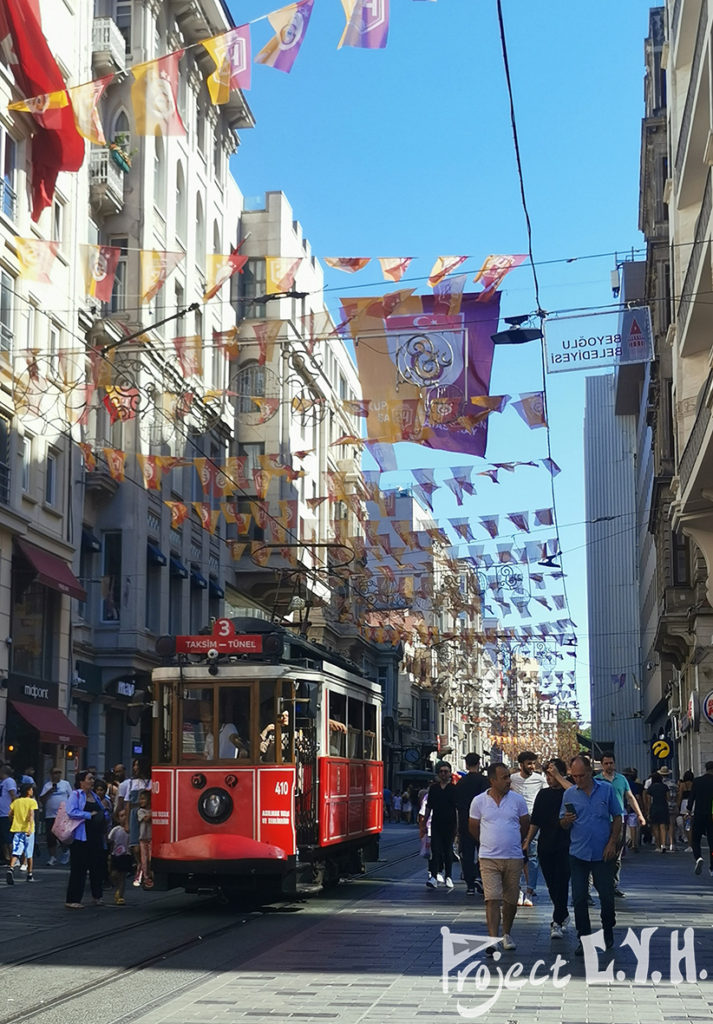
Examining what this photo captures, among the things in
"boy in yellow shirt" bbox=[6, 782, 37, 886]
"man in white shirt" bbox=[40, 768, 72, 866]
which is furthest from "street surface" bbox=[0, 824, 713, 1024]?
"man in white shirt" bbox=[40, 768, 72, 866]

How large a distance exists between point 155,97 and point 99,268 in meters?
4.84

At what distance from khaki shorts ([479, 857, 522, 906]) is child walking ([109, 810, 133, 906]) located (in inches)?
277

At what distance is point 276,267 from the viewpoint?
2033 centimetres

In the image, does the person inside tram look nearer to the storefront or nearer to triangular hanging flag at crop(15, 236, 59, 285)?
triangular hanging flag at crop(15, 236, 59, 285)

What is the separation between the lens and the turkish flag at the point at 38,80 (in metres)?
29.9

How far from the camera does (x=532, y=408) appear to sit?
79.6 feet

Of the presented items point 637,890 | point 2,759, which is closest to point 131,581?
point 2,759

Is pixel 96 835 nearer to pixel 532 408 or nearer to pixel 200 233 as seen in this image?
pixel 532 408

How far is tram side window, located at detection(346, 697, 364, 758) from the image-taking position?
20247mm

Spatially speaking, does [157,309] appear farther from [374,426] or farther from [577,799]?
[577,799]

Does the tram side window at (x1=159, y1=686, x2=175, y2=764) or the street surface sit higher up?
the tram side window at (x1=159, y1=686, x2=175, y2=764)

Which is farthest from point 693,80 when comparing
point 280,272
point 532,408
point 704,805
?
point 704,805

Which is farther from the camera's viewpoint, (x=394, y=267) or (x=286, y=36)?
(x=394, y=267)

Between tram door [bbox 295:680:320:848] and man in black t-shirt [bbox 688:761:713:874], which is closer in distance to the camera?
tram door [bbox 295:680:320:848]
